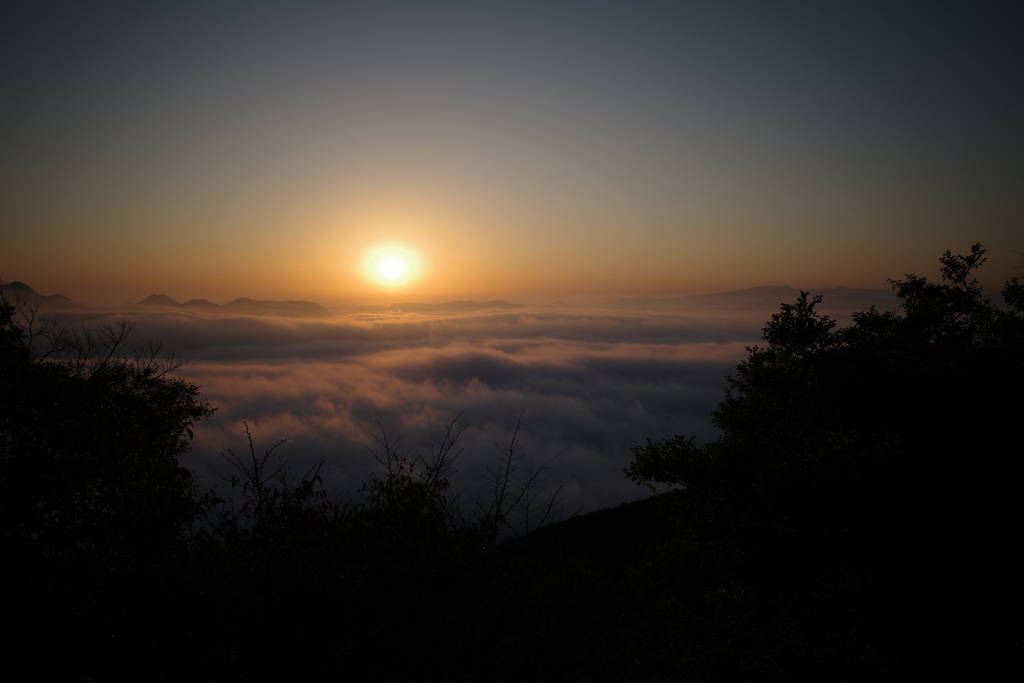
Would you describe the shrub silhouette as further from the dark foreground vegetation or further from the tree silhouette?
the tree silhouette

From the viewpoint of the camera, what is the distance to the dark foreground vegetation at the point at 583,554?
22.1 ft

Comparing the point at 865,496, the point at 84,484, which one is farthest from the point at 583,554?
the point at 84,484

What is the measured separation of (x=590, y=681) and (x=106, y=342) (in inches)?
794

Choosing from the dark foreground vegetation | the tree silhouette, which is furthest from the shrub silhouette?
the tree silhouette

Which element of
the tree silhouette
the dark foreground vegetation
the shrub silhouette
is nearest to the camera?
the dark foreground vegetation

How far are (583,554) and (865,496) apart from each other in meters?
8.34

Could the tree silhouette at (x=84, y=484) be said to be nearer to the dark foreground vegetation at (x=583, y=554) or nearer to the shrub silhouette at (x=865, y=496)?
the dark foreground vegetation at (x=583, y=554)

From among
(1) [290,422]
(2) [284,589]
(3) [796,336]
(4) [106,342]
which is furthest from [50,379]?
(1) [290,422]

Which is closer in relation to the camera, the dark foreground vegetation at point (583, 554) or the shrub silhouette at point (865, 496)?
the dark foreground vegetation at point (583, 554)

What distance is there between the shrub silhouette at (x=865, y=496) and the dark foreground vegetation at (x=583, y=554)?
5cm

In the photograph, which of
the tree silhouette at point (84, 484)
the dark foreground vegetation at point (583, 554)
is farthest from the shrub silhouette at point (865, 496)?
the tree silhouette at point (84, 484)

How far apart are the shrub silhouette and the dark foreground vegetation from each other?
5 centimetres

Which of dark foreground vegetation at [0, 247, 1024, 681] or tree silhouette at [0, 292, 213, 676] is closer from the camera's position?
dark foreground vegetation at [0, 247, 1024, 681]

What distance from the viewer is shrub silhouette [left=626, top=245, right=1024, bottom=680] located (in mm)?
8375
